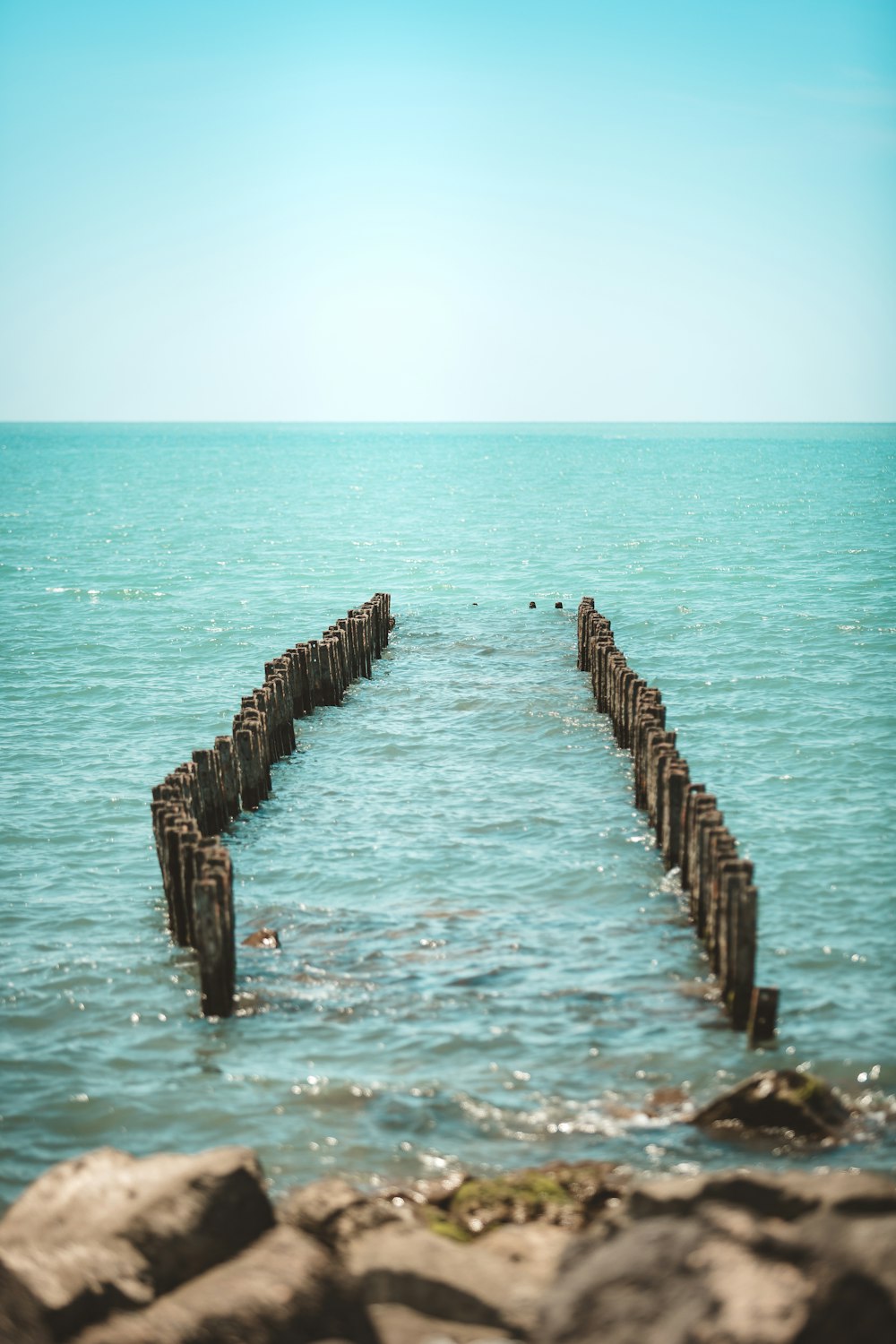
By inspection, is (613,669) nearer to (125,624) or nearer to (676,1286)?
(676,1286)

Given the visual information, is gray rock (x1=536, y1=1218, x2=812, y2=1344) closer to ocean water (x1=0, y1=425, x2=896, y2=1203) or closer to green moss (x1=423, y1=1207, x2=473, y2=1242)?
green moss (x1=423, y1=1207, x2=473, y2=1242)

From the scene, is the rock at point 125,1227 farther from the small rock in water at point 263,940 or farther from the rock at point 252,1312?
the small rock in water at point 263,940

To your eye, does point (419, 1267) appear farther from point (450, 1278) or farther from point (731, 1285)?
point (731, 1285)

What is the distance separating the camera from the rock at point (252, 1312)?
23.6 feet

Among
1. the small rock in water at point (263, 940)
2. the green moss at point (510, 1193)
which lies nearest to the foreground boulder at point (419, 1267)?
the green moss at point (510, 1193)

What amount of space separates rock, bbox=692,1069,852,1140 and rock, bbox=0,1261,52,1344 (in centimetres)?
544

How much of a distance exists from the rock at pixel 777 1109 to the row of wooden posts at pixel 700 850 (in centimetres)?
158

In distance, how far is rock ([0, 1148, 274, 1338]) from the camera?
24.6ft

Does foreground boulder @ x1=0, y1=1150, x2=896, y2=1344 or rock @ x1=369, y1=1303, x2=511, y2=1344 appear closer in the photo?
foreground boulder @ x1=0, y1=1150, x2=896, y2=1344

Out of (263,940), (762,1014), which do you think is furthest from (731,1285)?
(263,940)

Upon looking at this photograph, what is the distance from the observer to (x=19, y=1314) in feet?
23.9

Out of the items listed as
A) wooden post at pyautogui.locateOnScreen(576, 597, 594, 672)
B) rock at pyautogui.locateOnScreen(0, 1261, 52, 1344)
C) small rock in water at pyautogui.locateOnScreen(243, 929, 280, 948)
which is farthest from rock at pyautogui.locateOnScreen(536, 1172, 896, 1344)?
wooden post at pyautogui.locateOnScreen(576, 597, 594, 672)

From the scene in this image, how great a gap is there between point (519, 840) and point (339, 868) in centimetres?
261

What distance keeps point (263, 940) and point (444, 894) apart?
8.77 ft
